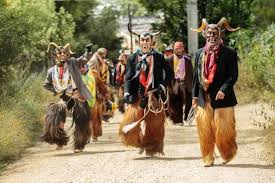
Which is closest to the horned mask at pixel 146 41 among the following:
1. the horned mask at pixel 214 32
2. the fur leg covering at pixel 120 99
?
the horned mask at pixel 214 32

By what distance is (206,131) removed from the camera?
12.9 meters

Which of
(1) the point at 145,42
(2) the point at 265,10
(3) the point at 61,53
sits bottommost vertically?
Answer: (3) the point at 61,53

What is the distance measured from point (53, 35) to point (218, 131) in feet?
75.3

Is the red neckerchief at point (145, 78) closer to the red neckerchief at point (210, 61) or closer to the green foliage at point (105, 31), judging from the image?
the red neckerchief at point (210, 61)

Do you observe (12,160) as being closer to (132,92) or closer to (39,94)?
(132,92)

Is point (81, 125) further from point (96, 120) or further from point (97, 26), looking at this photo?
point (97, 26)

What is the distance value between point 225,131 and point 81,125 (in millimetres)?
3971

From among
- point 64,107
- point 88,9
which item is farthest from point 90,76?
point 88,9

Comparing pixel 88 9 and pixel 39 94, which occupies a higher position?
pixel 88 9

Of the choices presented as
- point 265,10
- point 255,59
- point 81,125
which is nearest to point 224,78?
point 81,125

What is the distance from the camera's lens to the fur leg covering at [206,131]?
12930mm

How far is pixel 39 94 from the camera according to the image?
79.7 ft

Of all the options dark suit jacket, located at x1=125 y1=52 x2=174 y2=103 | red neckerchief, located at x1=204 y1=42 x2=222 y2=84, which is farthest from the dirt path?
red neckerchief, located at x1=204 y1=42 x2=222 y2=84

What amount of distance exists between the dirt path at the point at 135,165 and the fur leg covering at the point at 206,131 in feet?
0.73
